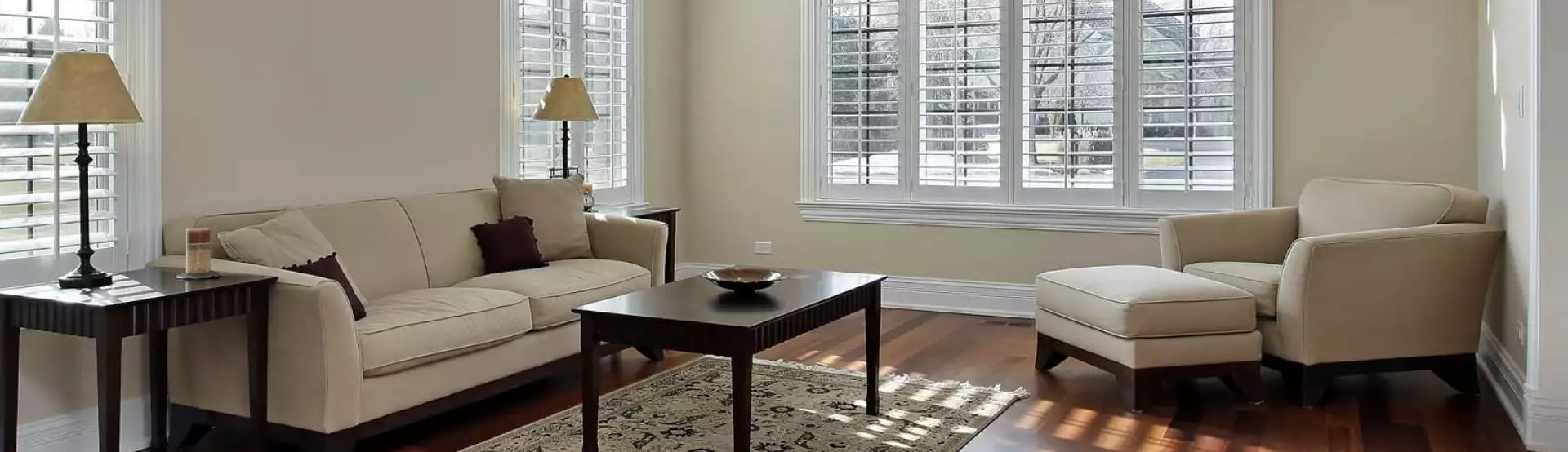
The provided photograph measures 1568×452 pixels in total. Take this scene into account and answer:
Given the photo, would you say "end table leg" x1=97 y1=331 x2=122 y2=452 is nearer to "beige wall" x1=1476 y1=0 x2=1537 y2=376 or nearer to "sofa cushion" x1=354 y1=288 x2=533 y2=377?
"sofa cushion" x1=354 y1=288 x2=533 y2=377

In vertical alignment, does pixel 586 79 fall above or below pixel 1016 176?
above

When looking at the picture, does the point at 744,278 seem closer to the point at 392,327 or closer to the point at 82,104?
the point at 392,327

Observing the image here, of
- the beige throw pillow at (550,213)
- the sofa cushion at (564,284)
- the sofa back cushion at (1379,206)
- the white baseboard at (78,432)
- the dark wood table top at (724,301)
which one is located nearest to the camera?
the dark wood table top at (724,301)

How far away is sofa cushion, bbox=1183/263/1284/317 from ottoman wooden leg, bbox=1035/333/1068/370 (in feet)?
2.26

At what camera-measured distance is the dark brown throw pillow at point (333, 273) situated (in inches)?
151

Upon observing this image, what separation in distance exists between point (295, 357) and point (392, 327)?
312 mm

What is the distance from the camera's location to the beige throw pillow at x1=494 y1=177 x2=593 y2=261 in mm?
5207

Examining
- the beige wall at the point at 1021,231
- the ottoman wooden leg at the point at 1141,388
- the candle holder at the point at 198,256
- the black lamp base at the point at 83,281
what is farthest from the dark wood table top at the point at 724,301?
the beige wall at the point at 1021,231

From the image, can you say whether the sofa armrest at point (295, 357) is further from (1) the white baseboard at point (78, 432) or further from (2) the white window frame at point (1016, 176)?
(2) the white window frame at point (1016, 176)

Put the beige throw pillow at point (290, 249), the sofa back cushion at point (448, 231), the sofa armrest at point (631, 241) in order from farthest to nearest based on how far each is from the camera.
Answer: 1. the sofa armrest at point (631, 241)
2. the sofa back cushion at point (448, 231)
3. the beige throw pillow at point (290, 249)

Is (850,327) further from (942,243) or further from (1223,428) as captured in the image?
(1223,428)

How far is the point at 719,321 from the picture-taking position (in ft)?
11.1

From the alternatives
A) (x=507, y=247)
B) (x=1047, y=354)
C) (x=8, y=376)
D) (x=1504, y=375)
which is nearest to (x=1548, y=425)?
A: (x=1504, y=375)

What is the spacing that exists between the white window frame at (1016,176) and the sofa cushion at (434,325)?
2935 millimetres
